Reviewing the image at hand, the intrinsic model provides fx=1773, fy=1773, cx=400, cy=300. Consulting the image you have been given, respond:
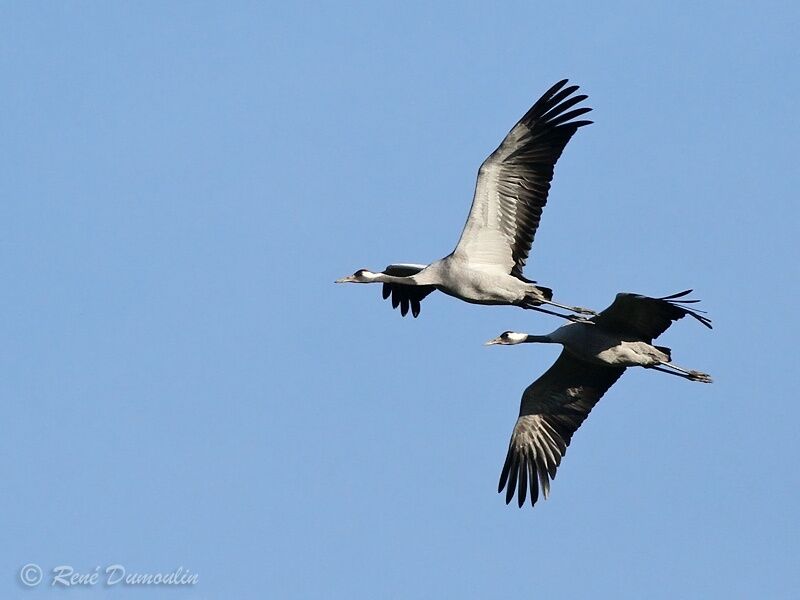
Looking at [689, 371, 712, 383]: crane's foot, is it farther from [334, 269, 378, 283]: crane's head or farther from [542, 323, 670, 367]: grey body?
[334, 269, 378, 283]: crane's head

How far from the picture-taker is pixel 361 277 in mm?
24219

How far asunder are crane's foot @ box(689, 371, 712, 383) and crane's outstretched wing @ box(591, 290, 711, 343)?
3.56 feet

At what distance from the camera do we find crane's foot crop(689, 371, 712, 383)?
2372 cm

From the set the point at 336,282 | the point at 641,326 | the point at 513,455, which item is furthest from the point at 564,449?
the point at 336,282

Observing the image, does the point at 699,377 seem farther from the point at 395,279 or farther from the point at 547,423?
the point at 395,279

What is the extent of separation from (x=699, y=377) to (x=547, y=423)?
2144 mm

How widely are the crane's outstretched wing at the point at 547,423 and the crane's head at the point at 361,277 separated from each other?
2.61m

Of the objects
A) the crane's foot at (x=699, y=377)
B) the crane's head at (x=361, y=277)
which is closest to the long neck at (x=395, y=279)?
the crane's head at (x=361, y=277)

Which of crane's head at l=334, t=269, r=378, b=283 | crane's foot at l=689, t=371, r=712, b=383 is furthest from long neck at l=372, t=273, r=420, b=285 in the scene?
crane's foot at l=689, t=371, r=712, b=383

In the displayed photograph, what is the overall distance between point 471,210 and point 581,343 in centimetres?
225

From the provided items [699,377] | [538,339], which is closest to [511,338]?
[538,339]

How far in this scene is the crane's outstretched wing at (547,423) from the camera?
78.6ft

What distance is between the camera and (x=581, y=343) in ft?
75.4

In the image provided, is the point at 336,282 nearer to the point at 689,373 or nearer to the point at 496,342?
the point at 496,342
